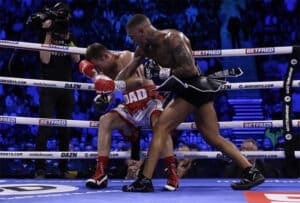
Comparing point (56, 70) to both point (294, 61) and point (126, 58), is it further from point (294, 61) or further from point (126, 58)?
point (294, 61)

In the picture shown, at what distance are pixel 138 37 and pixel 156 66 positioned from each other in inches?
8.1

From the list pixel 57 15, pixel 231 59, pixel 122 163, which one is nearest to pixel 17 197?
pixel 57 15

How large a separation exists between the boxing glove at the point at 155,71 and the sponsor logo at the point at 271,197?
0.69m

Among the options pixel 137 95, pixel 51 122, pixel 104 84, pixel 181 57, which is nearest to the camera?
pixel 181 57

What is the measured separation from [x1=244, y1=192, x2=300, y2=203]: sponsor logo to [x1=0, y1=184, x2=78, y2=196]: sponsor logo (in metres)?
0.87

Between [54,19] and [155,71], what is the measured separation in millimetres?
1002

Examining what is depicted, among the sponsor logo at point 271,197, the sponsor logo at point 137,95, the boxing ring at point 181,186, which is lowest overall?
the sponsor logo at point 271,197

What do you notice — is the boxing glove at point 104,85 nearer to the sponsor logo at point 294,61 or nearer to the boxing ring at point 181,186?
the boxing ring at point 181,186

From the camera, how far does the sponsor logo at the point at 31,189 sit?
7.25ft

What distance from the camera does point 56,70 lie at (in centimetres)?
318

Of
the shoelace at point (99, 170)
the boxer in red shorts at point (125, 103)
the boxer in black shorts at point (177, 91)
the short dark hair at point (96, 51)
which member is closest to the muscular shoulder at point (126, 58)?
the boxer in red shorts at point (125, 103)

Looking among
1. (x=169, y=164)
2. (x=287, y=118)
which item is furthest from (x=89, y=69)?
(x=287, y=118)

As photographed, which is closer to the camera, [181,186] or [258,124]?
[181,186]

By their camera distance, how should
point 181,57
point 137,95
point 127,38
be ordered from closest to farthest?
point 181,57 < point 137,95 < point 127,38
